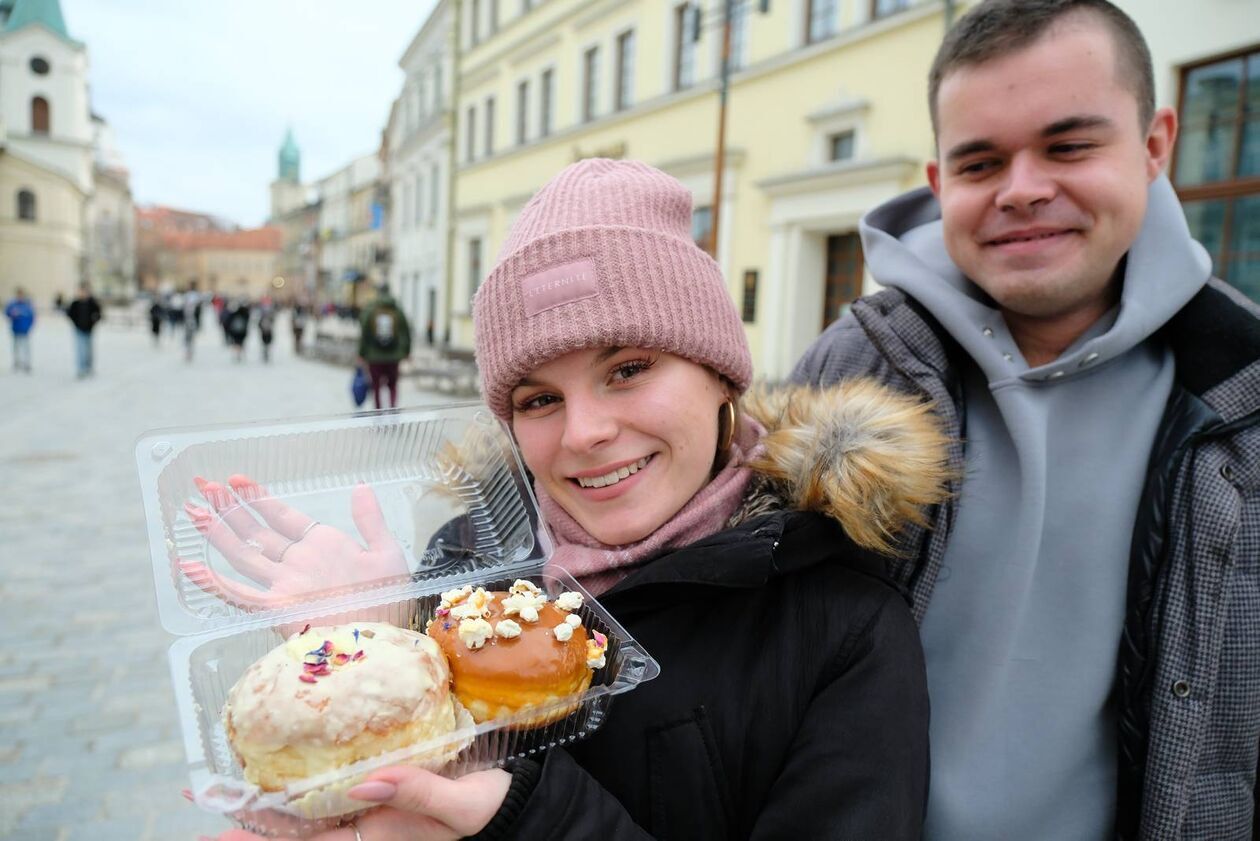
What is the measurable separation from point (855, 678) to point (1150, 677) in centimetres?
74

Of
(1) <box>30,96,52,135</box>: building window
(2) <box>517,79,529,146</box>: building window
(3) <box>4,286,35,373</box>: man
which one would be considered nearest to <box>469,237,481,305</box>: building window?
(2) <box>517,79,529,146</box>: building window

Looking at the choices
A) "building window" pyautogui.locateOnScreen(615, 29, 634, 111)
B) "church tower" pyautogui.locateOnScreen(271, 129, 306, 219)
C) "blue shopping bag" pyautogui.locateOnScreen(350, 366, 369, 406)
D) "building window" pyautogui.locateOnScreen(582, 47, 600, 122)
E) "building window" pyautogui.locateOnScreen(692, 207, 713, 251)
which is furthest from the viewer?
"church tower" pyautogui.locateOnScreen(271, 129, 306, 219)

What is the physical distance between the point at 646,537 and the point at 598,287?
1.55ft

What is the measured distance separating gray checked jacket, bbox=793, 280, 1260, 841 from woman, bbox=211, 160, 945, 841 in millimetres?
358

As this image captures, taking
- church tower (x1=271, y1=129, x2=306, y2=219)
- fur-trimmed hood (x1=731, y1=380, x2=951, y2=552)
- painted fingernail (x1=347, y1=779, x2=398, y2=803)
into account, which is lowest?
painted fingernail (x1=347, y1=779, x2=398, y2=803)

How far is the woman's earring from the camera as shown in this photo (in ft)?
5.27

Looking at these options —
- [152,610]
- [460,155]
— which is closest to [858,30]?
[152,610]

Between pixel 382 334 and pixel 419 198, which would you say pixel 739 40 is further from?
pixel 419 198

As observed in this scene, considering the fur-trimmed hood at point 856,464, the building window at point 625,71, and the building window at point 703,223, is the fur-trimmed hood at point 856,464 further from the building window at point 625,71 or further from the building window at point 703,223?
the building window at point 625,71

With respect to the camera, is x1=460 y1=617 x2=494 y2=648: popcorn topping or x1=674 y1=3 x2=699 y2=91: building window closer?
x1=460 y1=617 x2=494 y2=648: popcorn topping

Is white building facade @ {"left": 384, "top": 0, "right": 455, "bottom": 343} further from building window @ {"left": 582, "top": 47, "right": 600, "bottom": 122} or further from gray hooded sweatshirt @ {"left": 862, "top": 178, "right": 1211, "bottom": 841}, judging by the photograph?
gray hooded sweatshirt @ {"left": 862, "top": 178, "right": 1211, "bottom": 841}

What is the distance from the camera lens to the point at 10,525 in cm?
627

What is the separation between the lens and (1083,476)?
69.4 inches

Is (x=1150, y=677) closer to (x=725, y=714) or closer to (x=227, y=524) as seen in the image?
(x=725, y=714)
